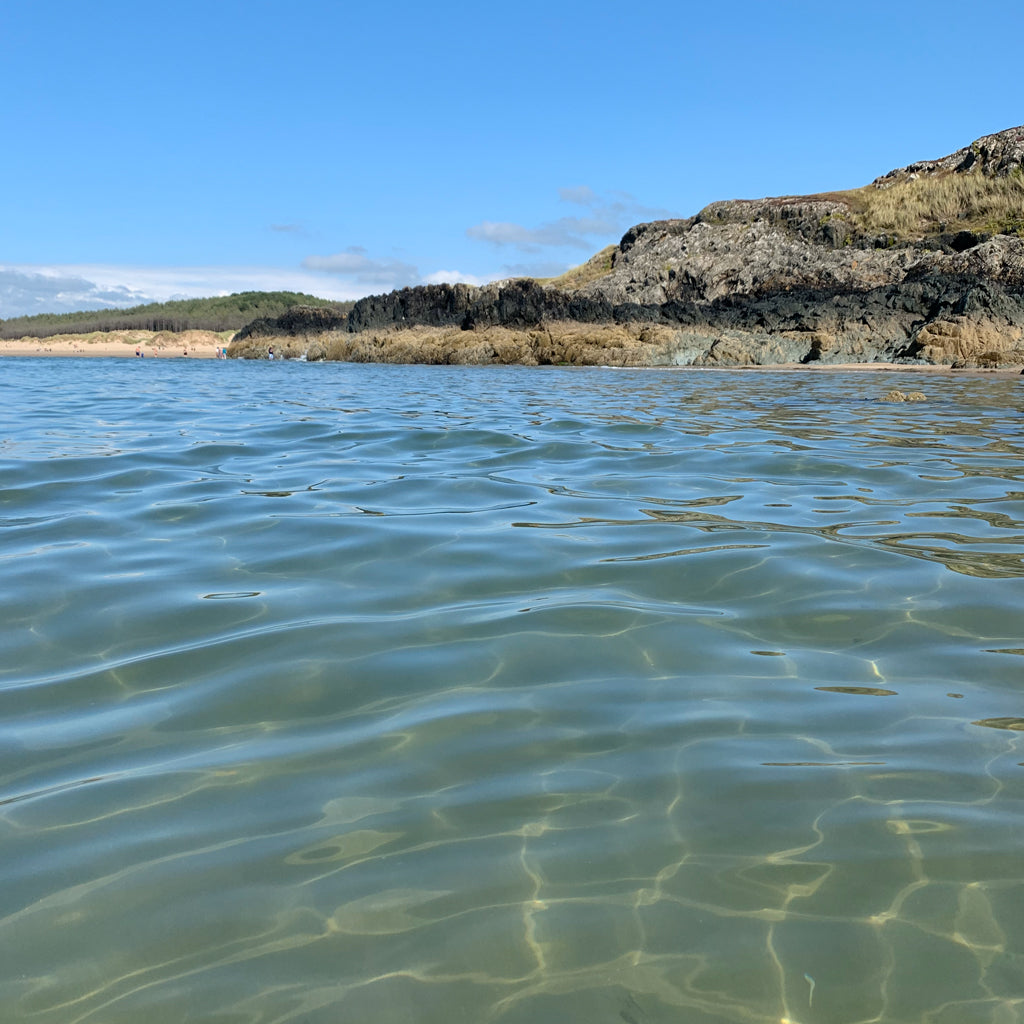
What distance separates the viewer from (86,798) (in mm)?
2057

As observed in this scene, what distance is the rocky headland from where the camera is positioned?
27062mm

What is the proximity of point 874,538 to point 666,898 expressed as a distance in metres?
3.15

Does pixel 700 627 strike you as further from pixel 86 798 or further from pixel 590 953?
pixel 86 798

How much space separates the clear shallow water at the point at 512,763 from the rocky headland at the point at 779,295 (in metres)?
21.1

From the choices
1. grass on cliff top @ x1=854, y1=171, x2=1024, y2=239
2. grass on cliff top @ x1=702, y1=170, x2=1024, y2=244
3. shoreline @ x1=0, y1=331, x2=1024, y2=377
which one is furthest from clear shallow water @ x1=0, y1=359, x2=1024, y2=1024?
shoreline @ x1=0, y1=331, x2=1024, y2=377

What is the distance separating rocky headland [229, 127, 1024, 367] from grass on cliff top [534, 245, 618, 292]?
0.16 metres

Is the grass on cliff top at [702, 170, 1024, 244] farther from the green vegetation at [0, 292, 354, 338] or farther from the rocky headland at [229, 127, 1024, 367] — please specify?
the green vegetation at [0, 292, 354, 338]

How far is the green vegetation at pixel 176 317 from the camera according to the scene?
272 ft

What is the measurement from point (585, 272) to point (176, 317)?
180 feet

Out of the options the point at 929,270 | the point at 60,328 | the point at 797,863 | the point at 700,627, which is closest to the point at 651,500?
the point at 700,627

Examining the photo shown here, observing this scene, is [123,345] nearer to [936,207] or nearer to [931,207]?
[931,207]

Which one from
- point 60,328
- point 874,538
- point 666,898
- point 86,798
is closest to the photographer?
point 666,898

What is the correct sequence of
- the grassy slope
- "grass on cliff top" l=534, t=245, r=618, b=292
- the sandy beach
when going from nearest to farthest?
1. the grassy slope
2. "grass on cliff top" l=534, t=245, r=618, b=292
3. the sandy beach

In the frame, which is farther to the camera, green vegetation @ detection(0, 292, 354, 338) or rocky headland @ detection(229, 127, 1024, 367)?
green vegetation @ detection(0, 292, 354, 338)
